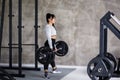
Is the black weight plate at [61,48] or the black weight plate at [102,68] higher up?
the black weight plate at [61,48]

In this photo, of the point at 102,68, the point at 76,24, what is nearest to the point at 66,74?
the point at 76,24

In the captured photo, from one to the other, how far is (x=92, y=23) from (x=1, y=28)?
7.42ft

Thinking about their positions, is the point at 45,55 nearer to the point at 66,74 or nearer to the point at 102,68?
the point at 66,74

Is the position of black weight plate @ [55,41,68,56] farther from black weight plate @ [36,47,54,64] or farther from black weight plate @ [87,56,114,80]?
black weight plate @ [87,56,114,80]

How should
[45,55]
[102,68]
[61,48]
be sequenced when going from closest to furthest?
[102,68] → [45,55] → [61,48]

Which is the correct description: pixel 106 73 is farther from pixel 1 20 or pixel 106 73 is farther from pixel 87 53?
pixel 1 20

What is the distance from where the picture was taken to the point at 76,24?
8172 millimetres

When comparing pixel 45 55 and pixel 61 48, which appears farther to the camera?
pixel 61 48

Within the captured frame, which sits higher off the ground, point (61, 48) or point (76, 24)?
point (76, 24)

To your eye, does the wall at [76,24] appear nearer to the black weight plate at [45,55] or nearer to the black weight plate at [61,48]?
the black weight plate at [61,48]

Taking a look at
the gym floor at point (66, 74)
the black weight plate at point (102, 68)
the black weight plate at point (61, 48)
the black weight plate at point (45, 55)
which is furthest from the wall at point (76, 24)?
the black weight plate at point (102, 68)

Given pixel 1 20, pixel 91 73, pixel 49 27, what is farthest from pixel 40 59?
pixel 1 20

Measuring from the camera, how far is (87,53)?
8133mm

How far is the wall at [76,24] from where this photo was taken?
806 cm
